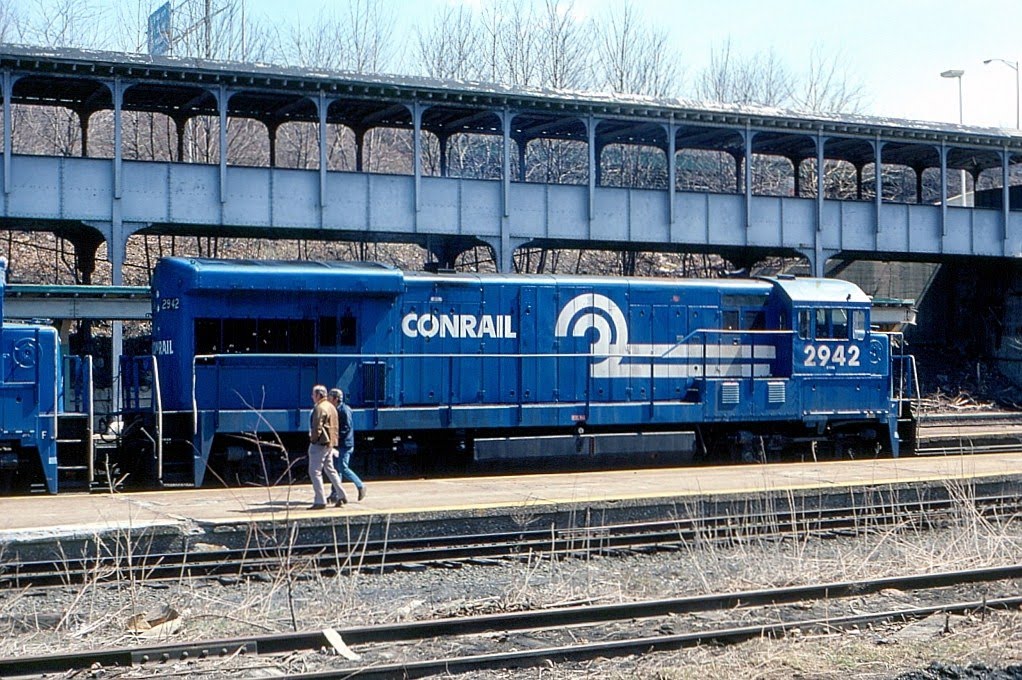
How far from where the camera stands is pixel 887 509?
15.2 meters

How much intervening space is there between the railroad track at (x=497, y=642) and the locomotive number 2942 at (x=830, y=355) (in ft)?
30.9

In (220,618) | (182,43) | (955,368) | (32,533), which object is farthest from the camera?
(182,43)

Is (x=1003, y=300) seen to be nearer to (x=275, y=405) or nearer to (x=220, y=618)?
(x=275, y=405)

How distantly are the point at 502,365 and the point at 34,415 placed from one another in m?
6.95

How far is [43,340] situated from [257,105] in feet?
51.0

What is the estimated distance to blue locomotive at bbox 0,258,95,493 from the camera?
1451 centimetres

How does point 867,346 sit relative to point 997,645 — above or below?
above

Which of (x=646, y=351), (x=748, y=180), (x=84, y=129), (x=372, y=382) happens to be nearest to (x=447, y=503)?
(x=372, y=382)

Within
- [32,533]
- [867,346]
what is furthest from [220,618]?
[867,346]

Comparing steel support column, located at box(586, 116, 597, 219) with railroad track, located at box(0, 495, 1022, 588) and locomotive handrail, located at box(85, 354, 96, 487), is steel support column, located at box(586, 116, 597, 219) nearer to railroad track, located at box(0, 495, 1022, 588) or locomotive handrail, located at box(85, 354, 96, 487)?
railroad track, located at box(0, 495, 1022, 588)

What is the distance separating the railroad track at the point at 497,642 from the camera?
25.2 feet

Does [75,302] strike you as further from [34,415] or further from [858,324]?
[858,324]

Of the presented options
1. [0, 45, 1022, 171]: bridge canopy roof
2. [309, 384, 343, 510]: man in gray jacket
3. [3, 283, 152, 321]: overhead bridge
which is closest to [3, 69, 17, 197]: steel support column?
[0, 45, 1022, 171]: bridge canopy roof

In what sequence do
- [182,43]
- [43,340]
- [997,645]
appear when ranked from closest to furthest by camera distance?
[997,645]
[43,340]
[182,43]
